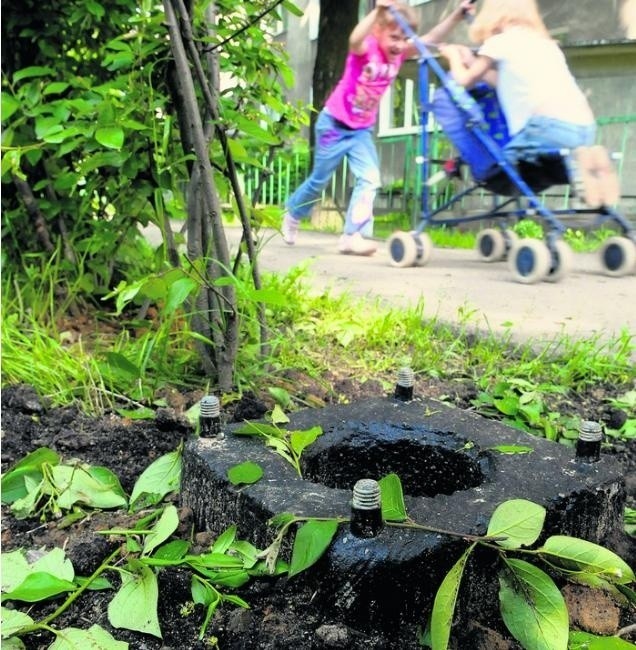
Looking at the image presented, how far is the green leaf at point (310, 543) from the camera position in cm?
91

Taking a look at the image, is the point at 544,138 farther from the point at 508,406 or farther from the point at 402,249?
the point at 508,406

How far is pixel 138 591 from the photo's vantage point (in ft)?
Answer: 3.35

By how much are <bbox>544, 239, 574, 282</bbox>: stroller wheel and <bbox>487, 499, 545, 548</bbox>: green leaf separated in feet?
3.98

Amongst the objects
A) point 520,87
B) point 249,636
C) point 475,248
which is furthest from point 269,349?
point 249,636

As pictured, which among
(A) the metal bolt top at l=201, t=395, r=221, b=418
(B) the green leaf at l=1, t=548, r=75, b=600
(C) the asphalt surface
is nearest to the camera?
(B) the green leaf at l=1, t=548, r=75, b=600

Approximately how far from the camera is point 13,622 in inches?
38.3

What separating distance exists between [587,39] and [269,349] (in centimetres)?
123

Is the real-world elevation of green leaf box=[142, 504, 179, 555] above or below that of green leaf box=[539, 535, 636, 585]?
below

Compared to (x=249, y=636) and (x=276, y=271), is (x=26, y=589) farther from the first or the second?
(x=276, y=271)

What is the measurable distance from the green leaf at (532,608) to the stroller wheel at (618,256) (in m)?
1.27

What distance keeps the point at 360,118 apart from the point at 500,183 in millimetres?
560

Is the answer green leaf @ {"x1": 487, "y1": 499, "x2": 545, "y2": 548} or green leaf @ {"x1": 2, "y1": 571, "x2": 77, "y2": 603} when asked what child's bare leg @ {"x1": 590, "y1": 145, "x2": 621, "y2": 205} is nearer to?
green leaf @ {"x1": 487, "y1": 499, "x2": 545, "y2": 548}

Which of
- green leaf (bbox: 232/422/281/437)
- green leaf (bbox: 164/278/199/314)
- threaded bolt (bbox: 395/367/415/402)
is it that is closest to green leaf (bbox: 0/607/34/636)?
green leaf (bbox: 232/422/281/437)

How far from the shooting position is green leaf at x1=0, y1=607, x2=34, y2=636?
3.15 ft
